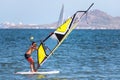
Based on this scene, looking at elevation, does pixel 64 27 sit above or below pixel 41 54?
above

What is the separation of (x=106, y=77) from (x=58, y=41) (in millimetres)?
3534

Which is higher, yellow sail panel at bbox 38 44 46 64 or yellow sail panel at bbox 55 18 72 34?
yellow sail panel at bbox 55 18 72 34

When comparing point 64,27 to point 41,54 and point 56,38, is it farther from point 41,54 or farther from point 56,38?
point 41,54

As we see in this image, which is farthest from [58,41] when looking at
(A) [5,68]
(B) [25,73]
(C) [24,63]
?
(C) [24,63]

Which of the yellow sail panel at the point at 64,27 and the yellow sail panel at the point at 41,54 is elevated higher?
the yellow sail panel at the point at 64,27

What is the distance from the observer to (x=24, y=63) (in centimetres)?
3266

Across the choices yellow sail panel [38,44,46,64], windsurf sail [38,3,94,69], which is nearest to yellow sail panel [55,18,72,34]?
windsurf sail [38,3,94,69]

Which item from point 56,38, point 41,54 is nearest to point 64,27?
point 56,38

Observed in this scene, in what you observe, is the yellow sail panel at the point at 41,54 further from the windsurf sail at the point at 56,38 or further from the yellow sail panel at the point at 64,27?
the yellow sail panel at the point at 64,27

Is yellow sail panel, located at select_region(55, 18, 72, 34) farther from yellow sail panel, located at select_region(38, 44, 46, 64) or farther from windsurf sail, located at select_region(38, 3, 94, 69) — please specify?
yellow sail panel, located at select_region(38, 44, 46, 64)

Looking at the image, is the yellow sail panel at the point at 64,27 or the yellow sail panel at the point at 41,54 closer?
the yellow sail panel at the point at 41,54

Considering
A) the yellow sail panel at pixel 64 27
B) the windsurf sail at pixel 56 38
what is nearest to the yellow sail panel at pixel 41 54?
the windsurf sail at pixel 56 38

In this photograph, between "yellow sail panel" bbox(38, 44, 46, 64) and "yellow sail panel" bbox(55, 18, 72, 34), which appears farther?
"yellow sail panel" bbox(55, 18, 72, 34)

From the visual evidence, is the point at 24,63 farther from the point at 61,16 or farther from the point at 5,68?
the point at 61,16
